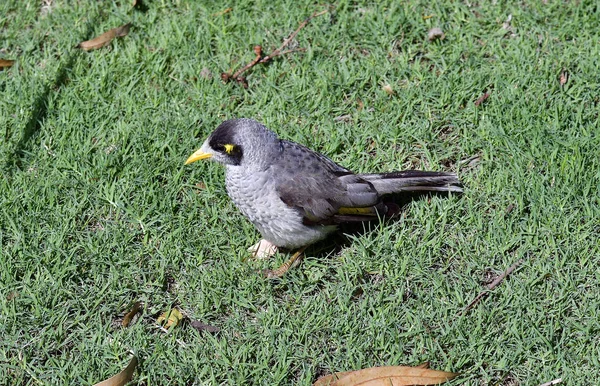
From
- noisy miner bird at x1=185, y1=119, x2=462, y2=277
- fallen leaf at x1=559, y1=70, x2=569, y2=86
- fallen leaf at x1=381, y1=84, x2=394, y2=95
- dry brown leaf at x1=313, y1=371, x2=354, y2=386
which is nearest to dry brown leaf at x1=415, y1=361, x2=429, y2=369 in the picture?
dry brown leaf at x1=313, y1=371, x2=354, y2=386

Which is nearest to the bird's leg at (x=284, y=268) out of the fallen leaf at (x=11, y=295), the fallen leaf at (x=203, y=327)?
the fallen leaf at (x=203, y=327)

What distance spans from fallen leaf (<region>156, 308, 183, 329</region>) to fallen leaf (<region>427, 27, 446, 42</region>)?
349cm

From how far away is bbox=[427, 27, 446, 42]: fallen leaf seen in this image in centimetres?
709

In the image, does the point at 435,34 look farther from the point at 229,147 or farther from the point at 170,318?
the point at 170,318

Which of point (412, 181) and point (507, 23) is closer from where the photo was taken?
point (412, 181)

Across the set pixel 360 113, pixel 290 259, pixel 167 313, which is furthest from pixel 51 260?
pixel 360 113

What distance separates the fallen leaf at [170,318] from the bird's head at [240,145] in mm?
1102

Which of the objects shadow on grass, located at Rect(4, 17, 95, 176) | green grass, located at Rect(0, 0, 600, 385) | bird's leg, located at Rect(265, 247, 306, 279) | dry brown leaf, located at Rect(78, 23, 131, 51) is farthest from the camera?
dry brown leaf, located at Rect(78, 23, 131, 51)

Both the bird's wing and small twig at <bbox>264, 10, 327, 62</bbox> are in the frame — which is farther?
small twig at <bbox>264, 10, 327, 62</bbox>

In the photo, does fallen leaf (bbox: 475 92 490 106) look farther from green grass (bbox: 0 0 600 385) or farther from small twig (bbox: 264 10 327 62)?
small twig (bbox: 264 10 327 62)

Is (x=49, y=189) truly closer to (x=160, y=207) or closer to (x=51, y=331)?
(x=160, y=207)

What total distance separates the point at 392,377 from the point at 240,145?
187cm

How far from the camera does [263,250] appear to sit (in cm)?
579

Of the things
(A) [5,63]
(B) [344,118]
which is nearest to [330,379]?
(B) [344,118]
